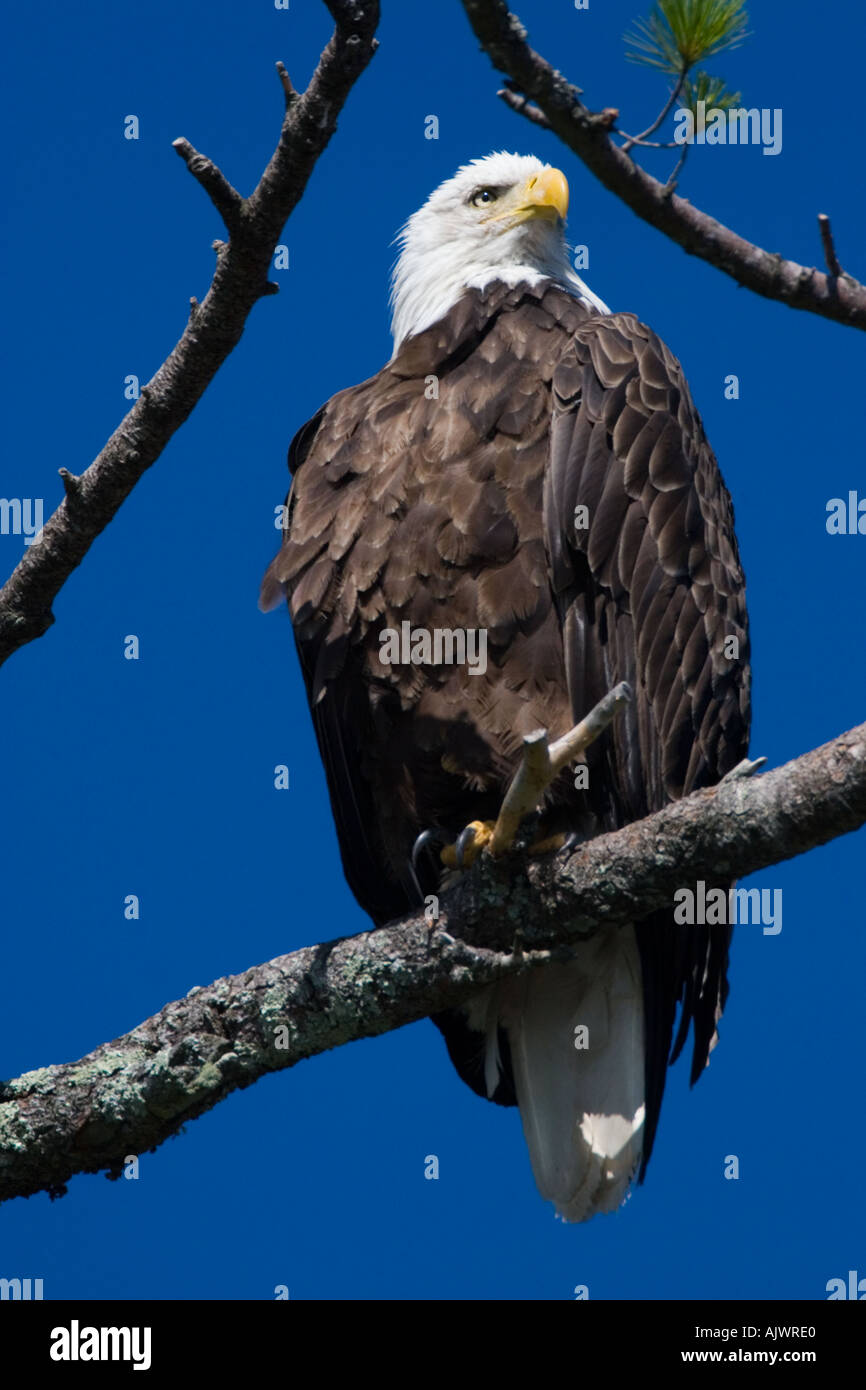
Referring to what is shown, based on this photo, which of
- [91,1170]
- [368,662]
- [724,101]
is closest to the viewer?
[724,101]

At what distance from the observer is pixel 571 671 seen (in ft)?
13.5

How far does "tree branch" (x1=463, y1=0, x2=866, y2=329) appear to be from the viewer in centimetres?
239

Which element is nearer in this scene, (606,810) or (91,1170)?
(91,1170)

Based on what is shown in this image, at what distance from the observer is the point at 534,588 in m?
4.19

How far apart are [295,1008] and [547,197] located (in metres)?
2.72

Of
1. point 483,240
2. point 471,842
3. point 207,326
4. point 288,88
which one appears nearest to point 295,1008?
point 471,842

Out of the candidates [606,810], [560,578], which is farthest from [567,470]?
[606,810]

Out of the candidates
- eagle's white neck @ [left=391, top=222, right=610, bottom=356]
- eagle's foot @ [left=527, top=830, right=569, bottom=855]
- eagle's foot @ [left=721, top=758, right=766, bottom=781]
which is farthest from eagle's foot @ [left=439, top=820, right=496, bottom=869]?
eagle's white neck @ [left=391, top=222, right=610, bottom=356]

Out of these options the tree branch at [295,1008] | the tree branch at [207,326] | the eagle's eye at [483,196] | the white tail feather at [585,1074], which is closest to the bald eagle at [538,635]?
the white tail feather at [585,1074]

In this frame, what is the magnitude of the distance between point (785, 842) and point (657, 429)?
1536 millimetres

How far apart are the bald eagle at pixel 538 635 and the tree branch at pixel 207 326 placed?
38.9 inches

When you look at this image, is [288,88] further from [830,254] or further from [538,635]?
[538,635]

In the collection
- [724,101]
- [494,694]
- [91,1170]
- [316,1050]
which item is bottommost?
[91,1170]

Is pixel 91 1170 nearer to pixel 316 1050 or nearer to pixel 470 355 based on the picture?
pixel 316 1050
